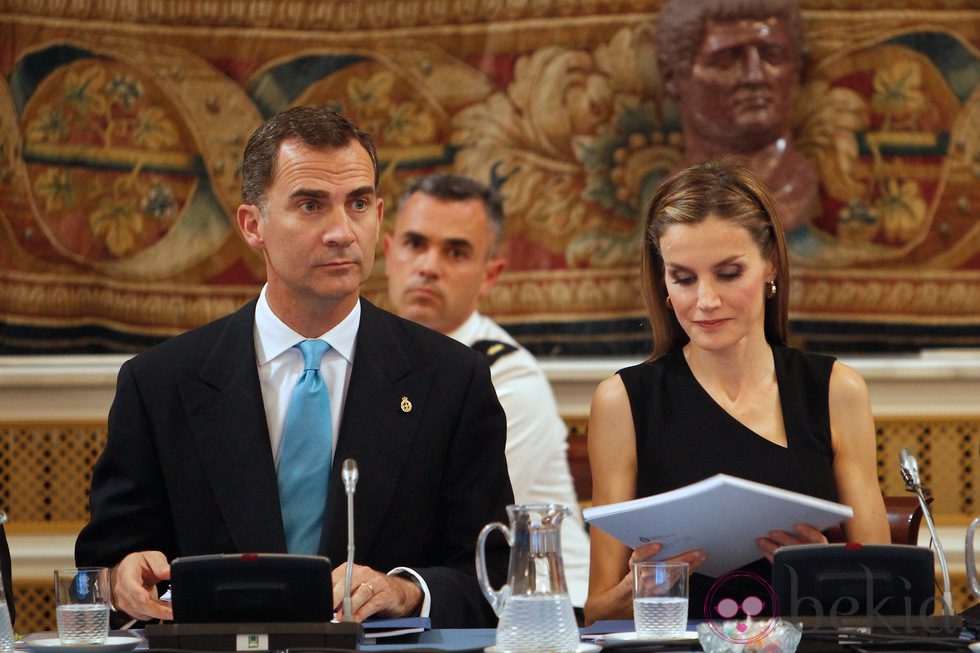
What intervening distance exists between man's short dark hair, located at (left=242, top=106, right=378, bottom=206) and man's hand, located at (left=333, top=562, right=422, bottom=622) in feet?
2.74

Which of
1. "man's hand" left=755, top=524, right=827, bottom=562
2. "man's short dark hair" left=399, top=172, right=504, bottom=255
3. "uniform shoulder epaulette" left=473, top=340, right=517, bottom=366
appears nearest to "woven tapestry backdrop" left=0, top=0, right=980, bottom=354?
"man's short dark hair" left=399, top=172, right=504, bottom=255

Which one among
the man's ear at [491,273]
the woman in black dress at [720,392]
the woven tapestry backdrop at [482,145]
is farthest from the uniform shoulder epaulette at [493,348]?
the woman in black dress at [720,392]

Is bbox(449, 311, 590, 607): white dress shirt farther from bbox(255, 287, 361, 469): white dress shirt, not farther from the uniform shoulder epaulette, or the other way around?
bbox(255, 287, 361, 469): white dress shirt

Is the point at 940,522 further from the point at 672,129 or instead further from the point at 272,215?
the point at 272,215

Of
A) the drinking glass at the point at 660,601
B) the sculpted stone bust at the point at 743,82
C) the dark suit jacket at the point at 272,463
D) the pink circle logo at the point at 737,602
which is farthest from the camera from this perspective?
the sculpted stone bust at the point at 743,82

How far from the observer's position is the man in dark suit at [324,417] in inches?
108

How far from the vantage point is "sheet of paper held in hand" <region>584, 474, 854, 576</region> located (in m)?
2.27

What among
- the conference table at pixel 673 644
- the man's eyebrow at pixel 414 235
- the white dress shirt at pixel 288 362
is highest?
the man's eyebrow at pixel 414 235

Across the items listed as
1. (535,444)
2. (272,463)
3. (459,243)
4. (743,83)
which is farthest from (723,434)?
(743,83)

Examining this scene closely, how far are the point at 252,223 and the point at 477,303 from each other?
1.85 m

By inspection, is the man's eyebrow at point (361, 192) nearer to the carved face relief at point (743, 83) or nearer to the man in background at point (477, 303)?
the man in background at point (477, 303)

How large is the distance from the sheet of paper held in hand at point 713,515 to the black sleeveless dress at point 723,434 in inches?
16.3

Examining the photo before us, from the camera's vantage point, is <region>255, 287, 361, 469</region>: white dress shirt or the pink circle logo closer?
the pink circle logo

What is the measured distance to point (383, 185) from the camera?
5004 mm
